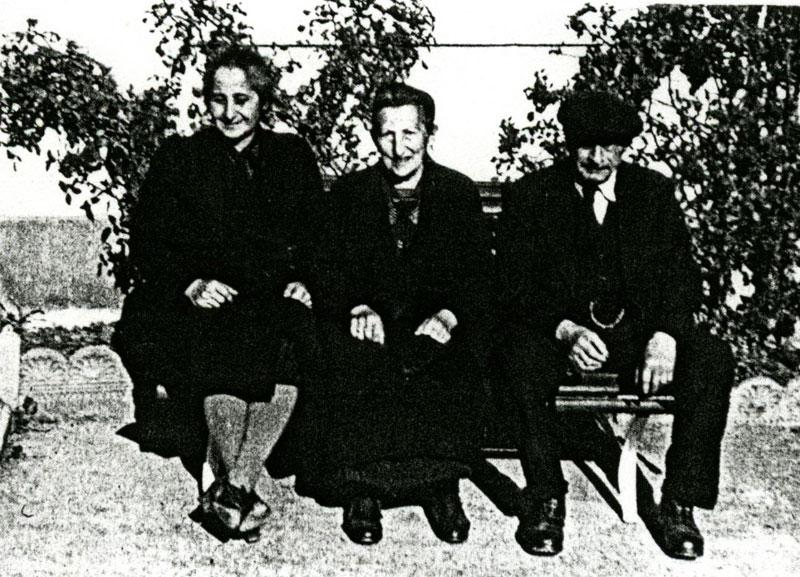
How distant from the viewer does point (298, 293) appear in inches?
148

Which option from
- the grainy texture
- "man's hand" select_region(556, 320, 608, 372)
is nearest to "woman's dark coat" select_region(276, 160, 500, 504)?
"man's hand" select_region(556, 320, 608, 372)

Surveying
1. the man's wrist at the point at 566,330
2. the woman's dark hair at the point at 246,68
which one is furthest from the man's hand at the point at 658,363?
the woman's dark hair at the point at 246,68

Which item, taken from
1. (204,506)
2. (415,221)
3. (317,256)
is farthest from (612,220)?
(204,506)

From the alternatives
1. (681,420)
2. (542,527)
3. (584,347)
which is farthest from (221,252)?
(681,420)

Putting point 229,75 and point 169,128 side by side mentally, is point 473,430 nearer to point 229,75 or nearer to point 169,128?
point 229,75

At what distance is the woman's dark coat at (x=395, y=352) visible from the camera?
349 centimetres

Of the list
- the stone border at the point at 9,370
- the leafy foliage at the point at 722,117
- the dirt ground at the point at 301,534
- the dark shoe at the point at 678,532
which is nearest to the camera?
the dirt ground at the point at 301,534

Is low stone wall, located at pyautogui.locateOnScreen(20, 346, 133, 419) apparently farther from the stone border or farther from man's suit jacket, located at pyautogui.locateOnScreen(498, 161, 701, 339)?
man's suit jacket, located at pyautogui.locateOnScreen(498, 161, 701, 339)

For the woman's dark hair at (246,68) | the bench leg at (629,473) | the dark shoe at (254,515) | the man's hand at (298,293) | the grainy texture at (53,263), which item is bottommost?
the dark shoe at (254,515)

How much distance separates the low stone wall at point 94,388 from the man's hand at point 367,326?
1.57m

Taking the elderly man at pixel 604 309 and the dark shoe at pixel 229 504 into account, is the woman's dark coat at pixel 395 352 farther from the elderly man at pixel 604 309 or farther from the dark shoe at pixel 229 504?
the dark shoe at pixel 229 504

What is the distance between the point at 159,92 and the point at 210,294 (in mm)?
1526

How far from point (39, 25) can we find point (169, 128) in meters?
0.79

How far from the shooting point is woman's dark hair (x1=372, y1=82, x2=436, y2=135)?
3740 millimetres
